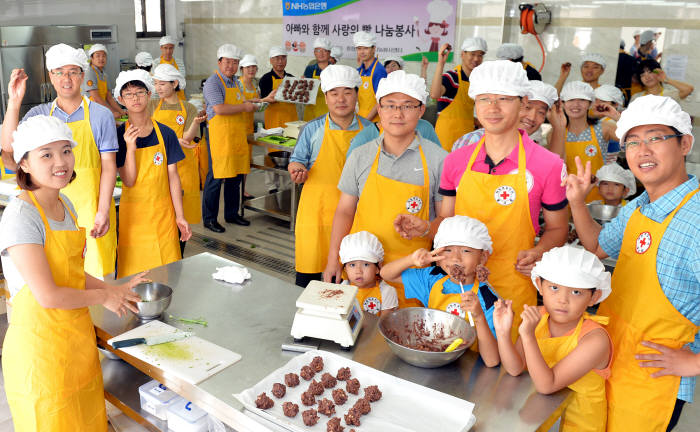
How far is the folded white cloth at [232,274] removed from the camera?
2.76 m

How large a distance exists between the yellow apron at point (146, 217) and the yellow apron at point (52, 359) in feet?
4.65

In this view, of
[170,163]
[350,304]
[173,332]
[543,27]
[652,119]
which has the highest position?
[543,27]

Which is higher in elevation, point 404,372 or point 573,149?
point 573,149

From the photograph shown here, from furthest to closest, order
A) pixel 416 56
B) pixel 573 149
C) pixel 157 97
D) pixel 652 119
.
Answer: pixel 416 56 < pixel 157 97 < pixel 573 149 < pixel 652 119

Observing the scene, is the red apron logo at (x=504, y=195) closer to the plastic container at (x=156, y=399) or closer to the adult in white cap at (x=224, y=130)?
the plastic container at (x=156, y=399)

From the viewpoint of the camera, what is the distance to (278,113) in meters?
7.32

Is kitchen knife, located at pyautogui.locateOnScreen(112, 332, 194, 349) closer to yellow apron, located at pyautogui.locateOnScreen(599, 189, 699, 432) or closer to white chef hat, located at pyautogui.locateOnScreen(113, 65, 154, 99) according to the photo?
yellow apron, located at pyautogui.locateOnScreen(599, 189, 699, 432)

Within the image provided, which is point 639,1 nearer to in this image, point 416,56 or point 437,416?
point 416,56

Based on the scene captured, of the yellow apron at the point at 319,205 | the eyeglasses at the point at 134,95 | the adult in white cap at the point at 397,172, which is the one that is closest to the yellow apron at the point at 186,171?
the eyeglasses at the point at 134,95

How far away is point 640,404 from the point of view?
2.07 meters

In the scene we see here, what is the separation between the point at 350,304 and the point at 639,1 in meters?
5.76

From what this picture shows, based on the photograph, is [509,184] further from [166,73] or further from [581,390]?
[166,73]

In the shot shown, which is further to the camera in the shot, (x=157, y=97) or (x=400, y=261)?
(x=157, y=97)

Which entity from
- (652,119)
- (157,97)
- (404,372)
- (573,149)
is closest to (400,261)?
(404,372)
